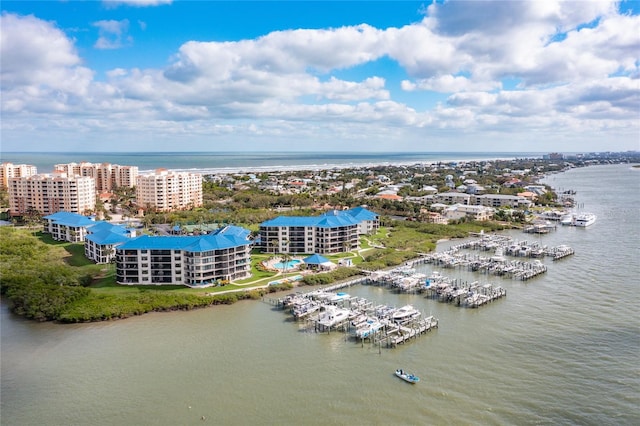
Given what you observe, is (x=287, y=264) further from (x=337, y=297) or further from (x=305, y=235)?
(x=337, y=297)

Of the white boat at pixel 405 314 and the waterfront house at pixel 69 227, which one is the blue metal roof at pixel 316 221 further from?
the waterfront house at pixel 69 227

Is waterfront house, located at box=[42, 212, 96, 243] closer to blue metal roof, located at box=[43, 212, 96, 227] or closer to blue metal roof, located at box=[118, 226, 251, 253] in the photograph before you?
blue metal roof, located at box=[43, 212, 96, 227]

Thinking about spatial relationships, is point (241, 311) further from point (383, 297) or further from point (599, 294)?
point (599, 294)

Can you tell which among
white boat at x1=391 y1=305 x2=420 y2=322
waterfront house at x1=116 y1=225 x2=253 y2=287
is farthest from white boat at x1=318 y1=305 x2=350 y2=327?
waterfront house at x1=116 y1=225 x2=253 y2=287

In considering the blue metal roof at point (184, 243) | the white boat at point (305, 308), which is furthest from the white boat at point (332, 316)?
the blue metal roof at point (184, 243)

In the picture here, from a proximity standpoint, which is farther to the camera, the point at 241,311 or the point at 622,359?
the point at 241,311

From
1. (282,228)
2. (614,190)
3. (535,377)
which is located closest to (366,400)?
(535,377)

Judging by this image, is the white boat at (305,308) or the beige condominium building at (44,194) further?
the beige condominium building at (44,194)

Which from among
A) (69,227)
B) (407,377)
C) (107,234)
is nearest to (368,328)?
(407,377)
